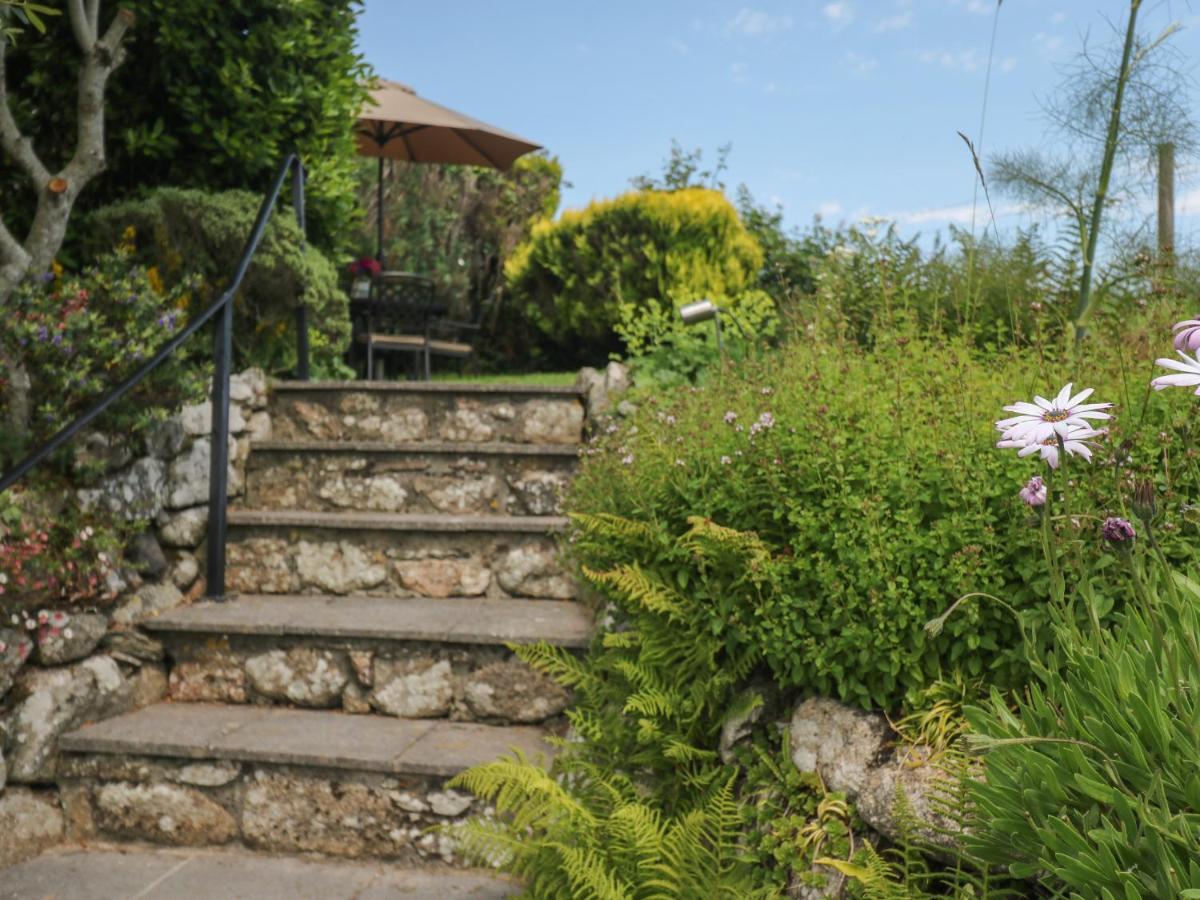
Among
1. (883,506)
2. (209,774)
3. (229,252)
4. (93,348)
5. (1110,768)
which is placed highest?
(229,252)

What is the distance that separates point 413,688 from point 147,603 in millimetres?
1101

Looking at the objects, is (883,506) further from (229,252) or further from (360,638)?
(229,252)

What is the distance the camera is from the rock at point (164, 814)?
3.32 m

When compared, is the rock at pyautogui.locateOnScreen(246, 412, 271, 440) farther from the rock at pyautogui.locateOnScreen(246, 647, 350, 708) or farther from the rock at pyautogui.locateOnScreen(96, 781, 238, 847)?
the rock at pyautogui.locateOnScreen(96, 781, 238, 847)

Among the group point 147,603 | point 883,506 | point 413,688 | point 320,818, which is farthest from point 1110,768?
point 147,603

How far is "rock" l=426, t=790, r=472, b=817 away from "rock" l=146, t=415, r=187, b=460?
1.88 meters

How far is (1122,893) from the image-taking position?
4.74ft

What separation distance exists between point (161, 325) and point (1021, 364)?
3.16 metres

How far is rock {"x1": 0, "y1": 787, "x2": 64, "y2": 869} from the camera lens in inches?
125

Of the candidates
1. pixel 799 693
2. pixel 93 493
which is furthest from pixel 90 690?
pixel 799 693

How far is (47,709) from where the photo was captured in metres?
3.33

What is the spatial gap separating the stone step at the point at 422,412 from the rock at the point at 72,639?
65.8 inches

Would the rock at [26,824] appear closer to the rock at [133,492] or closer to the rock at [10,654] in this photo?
the rock at [10,654]

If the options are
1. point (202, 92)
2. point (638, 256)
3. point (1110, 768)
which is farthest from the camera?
point (638, 256)
